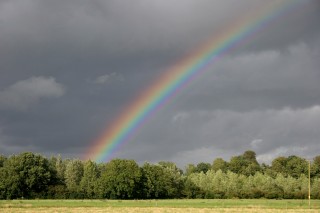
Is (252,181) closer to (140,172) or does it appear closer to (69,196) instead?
(140,172)

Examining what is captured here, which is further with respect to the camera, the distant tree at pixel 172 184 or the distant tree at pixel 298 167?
the distant tree at pixel 298 167

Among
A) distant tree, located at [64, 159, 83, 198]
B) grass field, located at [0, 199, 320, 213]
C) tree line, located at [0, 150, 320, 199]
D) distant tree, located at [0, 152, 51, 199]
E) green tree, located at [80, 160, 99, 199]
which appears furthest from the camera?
distant tree, located at [64, 159, 83, 198]

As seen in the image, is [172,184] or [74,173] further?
[74,173]

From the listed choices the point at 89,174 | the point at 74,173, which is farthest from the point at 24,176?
the point at 74,173

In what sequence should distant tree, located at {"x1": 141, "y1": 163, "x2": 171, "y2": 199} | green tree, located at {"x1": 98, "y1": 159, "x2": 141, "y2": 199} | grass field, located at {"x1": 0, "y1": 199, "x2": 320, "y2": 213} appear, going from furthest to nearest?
distant tree, located at {"x1": 141, "y1": 163, "x2": 171, "y2": 199}, green tree, located at {"x1": 98, "y1": 159, "x2": 141, "y2": 199}, grass field, located at {"x1": 0, "y1": 199, "x2": 320, "y2": 213}

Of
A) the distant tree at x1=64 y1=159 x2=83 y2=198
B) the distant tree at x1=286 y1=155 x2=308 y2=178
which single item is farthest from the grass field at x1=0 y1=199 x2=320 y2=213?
the distant tree at x1=286 y1=155 x2=308 y2=178

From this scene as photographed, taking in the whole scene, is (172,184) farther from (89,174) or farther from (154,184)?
(89,174)

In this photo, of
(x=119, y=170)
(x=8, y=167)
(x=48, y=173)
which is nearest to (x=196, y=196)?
(x=119, y=170)

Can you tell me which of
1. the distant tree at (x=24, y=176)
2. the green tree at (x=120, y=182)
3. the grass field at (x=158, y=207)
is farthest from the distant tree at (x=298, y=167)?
the grass field at (x=158, y=207)

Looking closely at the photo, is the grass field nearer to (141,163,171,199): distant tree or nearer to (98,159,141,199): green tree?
(98,159,141,199): green tree

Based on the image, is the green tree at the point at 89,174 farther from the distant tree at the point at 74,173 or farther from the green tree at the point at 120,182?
the green tree at the point at 120,182

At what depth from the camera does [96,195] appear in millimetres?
134250

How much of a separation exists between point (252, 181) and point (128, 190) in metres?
45.7

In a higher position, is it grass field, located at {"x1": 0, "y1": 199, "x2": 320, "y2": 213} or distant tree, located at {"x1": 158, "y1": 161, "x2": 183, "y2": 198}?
distant tree, located at {"x1": 158, "y1": 161, "x2": 183, "y2": 198}
